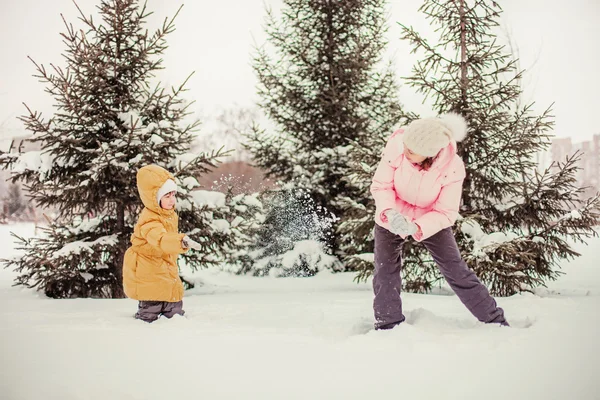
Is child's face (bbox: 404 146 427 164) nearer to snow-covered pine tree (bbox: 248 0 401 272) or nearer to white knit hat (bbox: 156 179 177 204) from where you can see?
white knit hat (bbox: 156 179 177 204)

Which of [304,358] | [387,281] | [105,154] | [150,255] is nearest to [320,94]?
[105,154]

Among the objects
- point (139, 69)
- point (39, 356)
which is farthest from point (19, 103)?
point (39, 356)

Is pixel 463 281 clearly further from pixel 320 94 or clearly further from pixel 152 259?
pixel 320 94

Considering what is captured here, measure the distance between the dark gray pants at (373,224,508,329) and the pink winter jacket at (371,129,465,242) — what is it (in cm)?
15

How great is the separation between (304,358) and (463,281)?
1.20 metres

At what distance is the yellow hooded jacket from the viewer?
3113mm

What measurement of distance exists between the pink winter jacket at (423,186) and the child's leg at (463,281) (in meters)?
0.14

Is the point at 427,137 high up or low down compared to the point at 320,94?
down

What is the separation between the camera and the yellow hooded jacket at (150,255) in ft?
10.2

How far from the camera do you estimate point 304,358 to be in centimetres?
196

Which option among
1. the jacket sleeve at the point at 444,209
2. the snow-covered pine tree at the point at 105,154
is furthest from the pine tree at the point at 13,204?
the jacket sleeve at the point at 444,209

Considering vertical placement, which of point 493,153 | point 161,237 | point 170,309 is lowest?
point 170,309

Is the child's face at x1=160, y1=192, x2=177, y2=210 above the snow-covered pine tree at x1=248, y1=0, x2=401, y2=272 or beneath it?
beneath

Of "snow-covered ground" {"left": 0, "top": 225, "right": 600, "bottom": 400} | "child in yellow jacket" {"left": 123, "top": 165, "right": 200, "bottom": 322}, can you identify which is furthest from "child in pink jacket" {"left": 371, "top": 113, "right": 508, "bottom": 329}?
"child in yellow jacket" {"left": 123, "top": 165, "right": 200, "bottom": 322}
